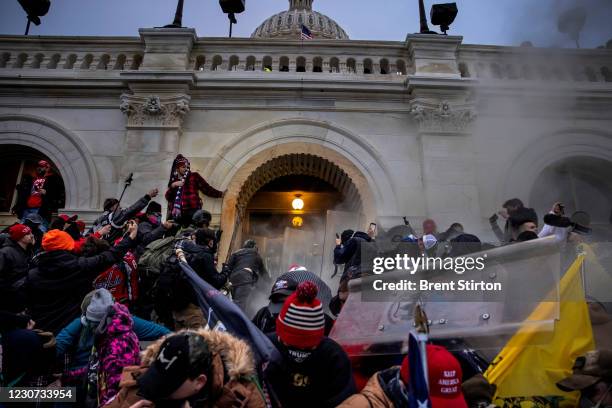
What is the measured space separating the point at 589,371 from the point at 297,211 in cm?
855

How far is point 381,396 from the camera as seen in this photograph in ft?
7.38

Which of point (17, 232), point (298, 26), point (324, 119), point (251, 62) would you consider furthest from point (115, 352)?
point (298, 26)

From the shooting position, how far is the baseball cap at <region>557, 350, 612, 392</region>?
8.30 ft

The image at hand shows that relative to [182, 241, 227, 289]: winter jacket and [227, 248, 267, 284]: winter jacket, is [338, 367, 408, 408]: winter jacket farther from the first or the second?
[227, 248, 267, 284]: winter jacket

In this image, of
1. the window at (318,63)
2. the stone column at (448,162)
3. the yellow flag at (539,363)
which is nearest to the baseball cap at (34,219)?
the window at (318,63)

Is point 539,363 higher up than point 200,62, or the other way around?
point 200,62

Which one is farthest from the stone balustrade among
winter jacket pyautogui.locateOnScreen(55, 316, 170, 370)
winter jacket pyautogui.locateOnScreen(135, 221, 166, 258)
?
winter jacket pyautogui.locateOnScreen(55, 316, 170, 370)

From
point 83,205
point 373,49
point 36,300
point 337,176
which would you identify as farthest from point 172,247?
point 373,49

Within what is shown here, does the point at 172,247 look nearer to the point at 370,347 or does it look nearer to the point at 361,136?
the point at 370,347

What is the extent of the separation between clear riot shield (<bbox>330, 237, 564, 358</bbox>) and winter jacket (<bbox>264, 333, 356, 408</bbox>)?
1.78 feet

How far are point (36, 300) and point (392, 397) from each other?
3899 millimetres

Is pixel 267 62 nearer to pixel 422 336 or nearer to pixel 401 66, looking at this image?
pixel 401 66

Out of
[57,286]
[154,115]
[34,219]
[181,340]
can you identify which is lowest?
[181,340]

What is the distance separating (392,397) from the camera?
225cm
